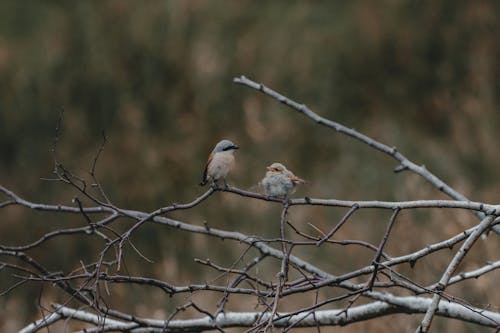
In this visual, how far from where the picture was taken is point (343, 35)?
8.88 m

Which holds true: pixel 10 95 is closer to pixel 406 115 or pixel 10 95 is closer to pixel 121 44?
pixel 121 44

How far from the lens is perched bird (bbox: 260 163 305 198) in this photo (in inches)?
123

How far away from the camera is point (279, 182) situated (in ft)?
10.2

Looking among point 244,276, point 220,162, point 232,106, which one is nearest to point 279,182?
point 220,162

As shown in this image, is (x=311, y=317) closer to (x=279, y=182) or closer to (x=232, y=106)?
(x=279, y=182)

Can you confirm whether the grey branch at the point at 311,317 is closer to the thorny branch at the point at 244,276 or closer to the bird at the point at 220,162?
the thorny branch at the point at 244,276

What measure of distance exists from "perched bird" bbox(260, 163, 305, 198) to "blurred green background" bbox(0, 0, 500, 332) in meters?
3.75

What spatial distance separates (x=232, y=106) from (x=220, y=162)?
16.5 feet

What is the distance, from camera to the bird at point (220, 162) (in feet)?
10.8

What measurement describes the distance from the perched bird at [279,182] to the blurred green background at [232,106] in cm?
375

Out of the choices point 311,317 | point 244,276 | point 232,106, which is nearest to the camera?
point 244,276

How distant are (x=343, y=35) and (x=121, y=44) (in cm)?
251

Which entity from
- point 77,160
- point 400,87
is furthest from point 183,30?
point 400,87

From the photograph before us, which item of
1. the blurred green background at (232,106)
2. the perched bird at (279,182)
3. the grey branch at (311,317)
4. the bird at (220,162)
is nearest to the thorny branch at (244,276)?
the grey branch at (311,317)
